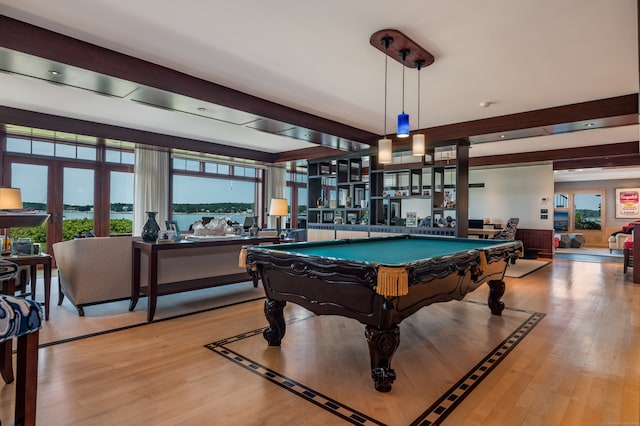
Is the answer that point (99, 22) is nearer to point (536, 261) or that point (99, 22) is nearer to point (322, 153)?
point (322, 153)

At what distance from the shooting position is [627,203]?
12.4 meters

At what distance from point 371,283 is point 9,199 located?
171 inches

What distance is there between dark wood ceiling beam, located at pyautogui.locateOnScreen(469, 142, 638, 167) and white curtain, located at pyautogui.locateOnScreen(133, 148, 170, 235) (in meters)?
7.75

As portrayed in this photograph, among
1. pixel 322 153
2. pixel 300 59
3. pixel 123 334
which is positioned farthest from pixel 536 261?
pixel 123 334

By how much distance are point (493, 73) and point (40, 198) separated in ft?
25.6

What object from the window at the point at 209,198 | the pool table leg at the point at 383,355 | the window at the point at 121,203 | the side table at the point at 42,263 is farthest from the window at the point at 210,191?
the pool table leg at the point at 383,355

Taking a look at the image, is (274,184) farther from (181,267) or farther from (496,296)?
(496,296)

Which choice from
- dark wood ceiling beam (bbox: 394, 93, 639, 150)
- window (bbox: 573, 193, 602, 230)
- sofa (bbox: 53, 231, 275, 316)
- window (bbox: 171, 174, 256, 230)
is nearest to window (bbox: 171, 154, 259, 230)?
window (bbox: 171, 174, 256, 230)

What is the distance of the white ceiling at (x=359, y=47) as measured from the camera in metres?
2.66

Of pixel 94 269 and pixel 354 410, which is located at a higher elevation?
pixel 94 269

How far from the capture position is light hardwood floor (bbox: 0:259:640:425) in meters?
2.03

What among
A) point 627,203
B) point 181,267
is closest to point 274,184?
point 181,267

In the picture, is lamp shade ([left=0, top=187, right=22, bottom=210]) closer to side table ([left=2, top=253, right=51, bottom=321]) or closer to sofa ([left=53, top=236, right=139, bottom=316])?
sofa ([left=53, top=236, right=139, bottom=316])

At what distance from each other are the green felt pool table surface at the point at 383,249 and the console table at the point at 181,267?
1554 millimetres
